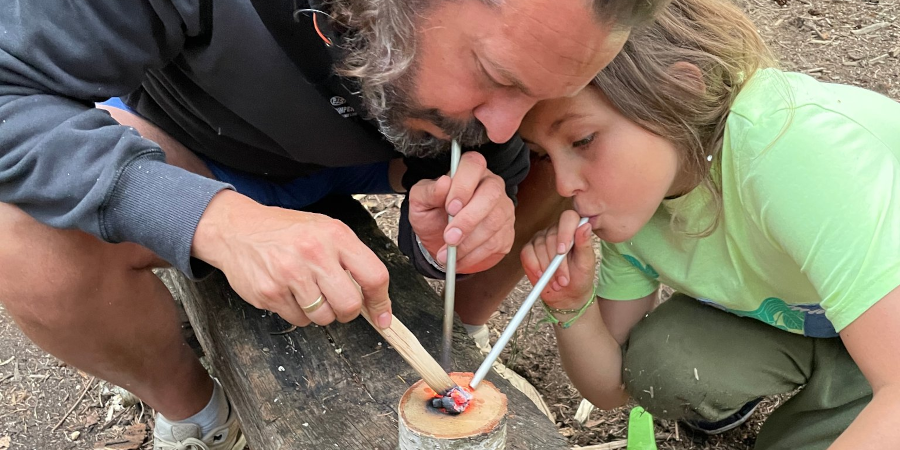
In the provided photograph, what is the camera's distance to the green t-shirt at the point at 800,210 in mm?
1303

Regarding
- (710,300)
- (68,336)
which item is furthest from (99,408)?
(710,300)

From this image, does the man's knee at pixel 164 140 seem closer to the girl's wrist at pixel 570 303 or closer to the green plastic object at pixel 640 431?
the girl's wrist at pixel 570 303

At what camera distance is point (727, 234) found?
5.32ft

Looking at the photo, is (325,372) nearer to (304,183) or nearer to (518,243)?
(304,183)

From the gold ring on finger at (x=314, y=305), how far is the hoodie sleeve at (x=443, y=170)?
0.56 metres

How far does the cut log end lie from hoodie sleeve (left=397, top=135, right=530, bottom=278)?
0.50 m

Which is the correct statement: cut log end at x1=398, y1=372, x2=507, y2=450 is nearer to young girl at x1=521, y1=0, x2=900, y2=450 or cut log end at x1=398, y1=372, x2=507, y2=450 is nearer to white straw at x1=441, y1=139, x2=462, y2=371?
white straw at x1=441, y1=139, x2=462, y2=371

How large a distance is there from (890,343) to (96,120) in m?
1.39

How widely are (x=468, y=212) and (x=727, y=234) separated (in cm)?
60

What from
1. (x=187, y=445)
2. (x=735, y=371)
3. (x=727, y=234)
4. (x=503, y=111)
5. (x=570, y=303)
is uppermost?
(x=503, y=111)

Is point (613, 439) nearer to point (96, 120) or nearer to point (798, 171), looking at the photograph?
point (798, 171)

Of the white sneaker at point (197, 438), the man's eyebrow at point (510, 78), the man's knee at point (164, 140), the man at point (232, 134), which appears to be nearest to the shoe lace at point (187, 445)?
the white sneaker at point (197, 438)

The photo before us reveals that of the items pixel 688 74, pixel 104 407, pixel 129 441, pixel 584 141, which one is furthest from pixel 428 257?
pixel 104 407

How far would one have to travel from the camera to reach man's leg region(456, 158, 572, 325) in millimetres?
1958
